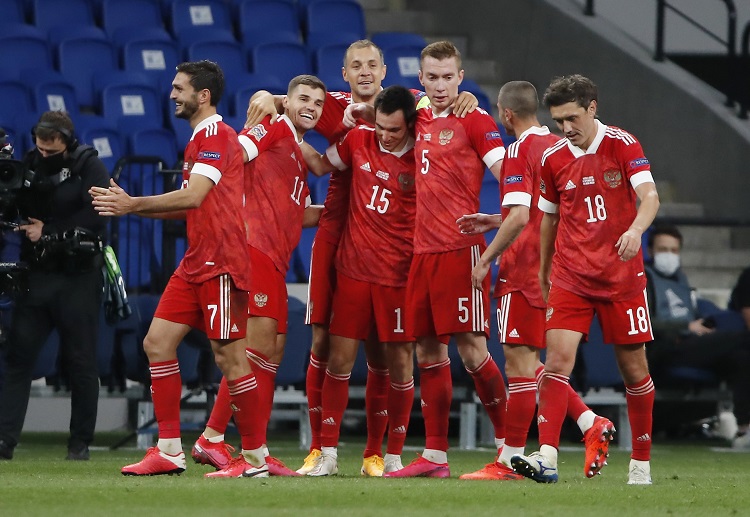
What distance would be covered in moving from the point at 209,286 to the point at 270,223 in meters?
0.77

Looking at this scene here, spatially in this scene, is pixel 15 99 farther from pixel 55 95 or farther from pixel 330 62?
pixel 330 62

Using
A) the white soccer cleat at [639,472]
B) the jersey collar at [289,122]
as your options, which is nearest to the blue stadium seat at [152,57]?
the jersey collar at [289,122]

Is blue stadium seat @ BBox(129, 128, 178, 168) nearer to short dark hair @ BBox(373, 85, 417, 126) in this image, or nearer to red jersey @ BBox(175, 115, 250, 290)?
short dark hair @ BBox(373, 85, 417, 126)

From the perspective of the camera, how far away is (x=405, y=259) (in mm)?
8312

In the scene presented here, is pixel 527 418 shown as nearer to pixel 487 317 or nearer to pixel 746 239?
pixel 487 317

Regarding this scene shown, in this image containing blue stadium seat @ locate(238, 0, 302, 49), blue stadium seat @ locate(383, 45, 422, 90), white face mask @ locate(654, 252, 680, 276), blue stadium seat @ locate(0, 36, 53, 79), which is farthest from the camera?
blue stadium seat @ locate(238, 0, 302, 49)

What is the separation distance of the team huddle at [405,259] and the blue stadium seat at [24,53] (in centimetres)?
639

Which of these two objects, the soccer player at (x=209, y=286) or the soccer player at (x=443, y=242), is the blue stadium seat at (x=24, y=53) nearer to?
the soccer player at (x=209, y=286)

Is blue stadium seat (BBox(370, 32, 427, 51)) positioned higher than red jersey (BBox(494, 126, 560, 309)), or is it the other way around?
blue stadium seat (BBox(370, 32, 427, 51))

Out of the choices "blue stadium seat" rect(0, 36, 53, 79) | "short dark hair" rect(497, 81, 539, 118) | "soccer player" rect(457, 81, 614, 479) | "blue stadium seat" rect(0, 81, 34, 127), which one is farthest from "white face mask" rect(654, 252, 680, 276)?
"blue stadium seat" rect(0, 36, 53, 79)

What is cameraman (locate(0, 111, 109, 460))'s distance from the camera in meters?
9.30

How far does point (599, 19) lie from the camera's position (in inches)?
633

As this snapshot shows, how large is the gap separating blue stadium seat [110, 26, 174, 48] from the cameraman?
5.27 m

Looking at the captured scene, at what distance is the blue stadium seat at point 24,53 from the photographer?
14.2m
